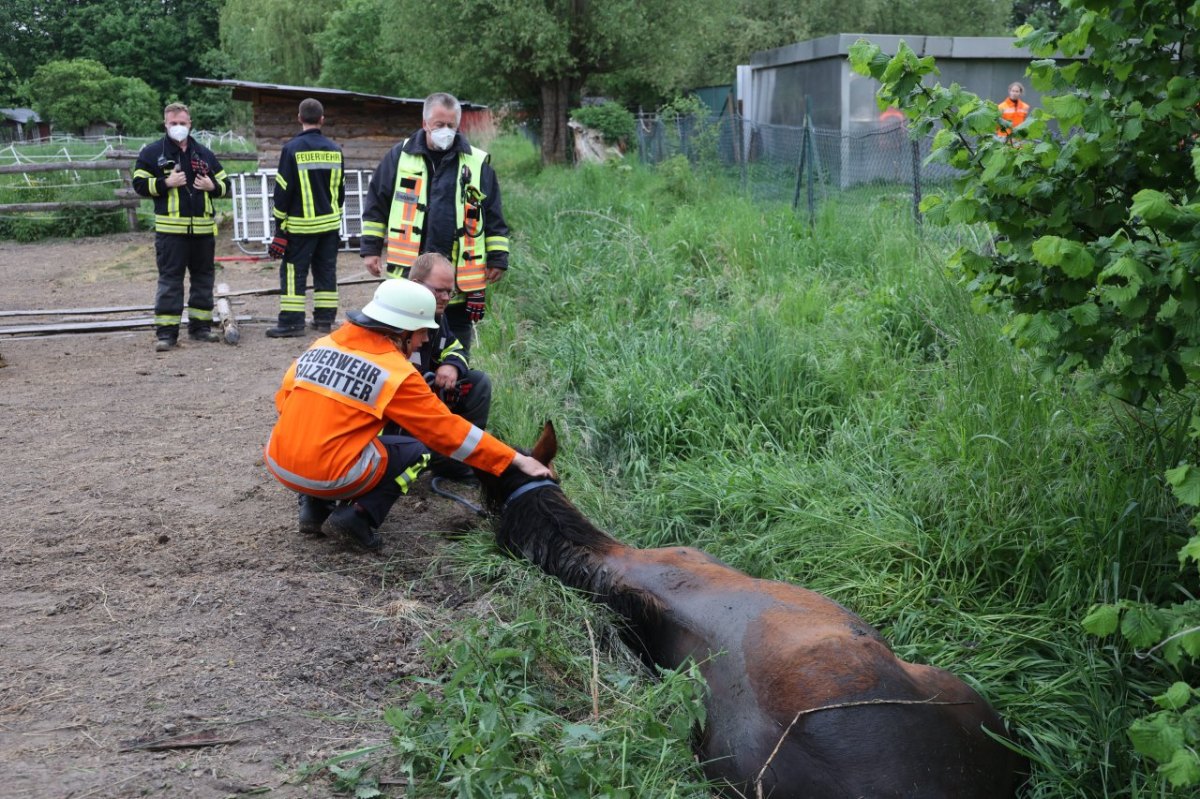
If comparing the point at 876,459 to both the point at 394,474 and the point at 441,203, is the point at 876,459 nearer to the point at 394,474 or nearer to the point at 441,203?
the point at 394,474

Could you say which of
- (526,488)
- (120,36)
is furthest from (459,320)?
(120,36)

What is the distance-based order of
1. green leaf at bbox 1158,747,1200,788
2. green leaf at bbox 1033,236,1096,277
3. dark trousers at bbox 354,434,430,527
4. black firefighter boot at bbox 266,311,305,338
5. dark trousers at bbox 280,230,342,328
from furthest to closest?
black firefighter boot at bbox 266,311,305,338 → dark trousers at bbox 280,230,342,328 → dark trousers at bbox 354,434,430,527 → green leaf at bbox 1033,236,1096,277 → green leaf at bbox 1158,747,1200,788

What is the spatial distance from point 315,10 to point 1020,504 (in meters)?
37.9

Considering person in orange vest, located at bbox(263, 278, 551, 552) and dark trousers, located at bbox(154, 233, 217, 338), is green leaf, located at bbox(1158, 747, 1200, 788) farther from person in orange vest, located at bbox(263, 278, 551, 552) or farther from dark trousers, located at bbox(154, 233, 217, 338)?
dark trousers, located at bbox(154, 233, 217, 338)

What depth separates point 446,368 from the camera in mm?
5246

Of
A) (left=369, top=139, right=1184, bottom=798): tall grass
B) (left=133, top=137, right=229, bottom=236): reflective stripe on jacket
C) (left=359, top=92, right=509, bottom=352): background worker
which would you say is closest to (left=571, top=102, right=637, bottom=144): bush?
(left=133, top=137, right=229, bottom=236): reflective stripe on jacket

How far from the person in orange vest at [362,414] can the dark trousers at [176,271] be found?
506 cm

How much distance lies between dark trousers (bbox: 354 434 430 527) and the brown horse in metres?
1.51

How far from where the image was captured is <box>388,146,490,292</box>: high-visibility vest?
20.6 feet

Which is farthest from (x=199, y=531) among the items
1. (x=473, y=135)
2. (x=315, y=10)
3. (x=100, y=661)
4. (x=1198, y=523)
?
(x=315, y=10)

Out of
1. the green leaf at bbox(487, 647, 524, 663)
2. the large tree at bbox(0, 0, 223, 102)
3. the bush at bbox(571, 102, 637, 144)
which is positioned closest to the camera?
the green leaf at bbox(487, 647, 524, 663)

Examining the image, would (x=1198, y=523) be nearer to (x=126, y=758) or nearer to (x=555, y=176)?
(x=126, y=758)

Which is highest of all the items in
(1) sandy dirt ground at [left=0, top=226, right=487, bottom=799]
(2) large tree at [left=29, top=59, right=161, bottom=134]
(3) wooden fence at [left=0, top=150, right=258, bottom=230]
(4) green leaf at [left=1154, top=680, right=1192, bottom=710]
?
(2) large tree at [left=29, top=59, right=161, bottom=134]

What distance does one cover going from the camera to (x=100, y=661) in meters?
3.53
